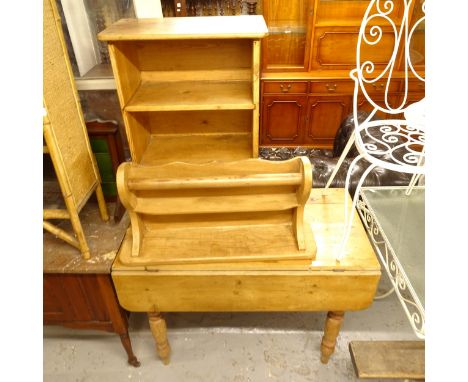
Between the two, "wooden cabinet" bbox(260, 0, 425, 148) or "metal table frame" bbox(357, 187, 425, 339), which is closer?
"metal table frame" bbox(357, 187, 425, 339)

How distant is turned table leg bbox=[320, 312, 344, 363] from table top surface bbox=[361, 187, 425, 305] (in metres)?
0.36

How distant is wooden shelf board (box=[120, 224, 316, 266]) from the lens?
4.51ft

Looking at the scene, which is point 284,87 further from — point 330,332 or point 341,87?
point 330,332

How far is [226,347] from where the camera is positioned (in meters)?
1.91

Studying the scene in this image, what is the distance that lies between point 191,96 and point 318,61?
2169mm

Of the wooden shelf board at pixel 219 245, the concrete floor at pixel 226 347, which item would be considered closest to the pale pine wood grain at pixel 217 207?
the wooden shelf board at pixel 219 245

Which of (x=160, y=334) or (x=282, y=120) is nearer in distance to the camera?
(x=160, y=334)

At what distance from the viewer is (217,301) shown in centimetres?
148

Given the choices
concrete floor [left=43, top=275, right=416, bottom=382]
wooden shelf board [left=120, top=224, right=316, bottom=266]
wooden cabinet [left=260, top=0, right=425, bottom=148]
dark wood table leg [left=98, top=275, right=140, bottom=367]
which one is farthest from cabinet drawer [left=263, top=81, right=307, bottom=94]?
dark wood table leg [left=98, top=275, right=140, bottom=367]

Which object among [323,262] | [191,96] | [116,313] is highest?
[191,96]

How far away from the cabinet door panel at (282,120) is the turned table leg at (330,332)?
2.42 m

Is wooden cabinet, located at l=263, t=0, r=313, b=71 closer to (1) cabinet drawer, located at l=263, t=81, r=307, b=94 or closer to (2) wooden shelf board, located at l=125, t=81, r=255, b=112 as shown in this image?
(1) cabinet drawer, located at l=263, t=81, r=307, b=94

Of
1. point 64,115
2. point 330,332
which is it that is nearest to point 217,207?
point 64,115
